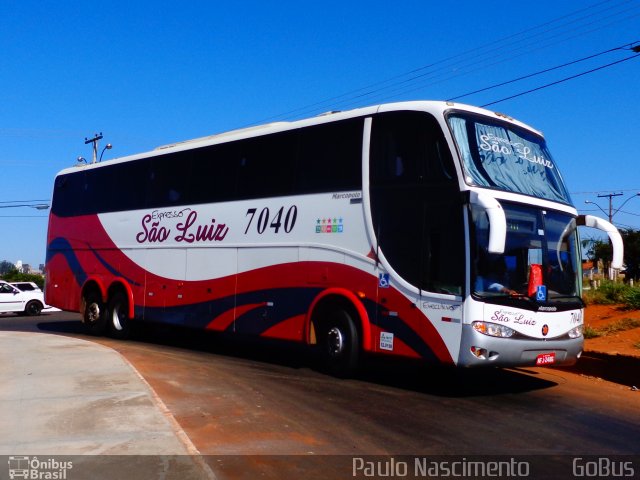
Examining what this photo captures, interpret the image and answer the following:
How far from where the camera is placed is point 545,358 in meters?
9.98

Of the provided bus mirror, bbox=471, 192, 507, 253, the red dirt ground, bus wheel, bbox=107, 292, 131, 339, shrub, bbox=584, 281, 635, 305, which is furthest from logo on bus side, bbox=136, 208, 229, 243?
shrub, bbox=584, 281, 635, 305

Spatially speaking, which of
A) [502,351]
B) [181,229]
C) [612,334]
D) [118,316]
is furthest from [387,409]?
[118,316]

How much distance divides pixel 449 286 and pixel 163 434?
4534 millimetres

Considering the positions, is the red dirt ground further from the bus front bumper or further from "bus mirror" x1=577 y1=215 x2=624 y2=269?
the bus front bumper

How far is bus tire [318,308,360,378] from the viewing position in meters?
11.2

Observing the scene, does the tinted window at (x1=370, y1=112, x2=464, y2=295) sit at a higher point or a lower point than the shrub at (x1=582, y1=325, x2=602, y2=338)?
higher

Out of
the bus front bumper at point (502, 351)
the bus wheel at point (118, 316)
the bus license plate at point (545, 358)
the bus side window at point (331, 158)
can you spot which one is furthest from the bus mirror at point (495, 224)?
the bus wheel at point (118, 316)

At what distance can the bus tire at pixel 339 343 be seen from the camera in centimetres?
1119

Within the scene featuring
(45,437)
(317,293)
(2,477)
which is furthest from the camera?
(317,293)

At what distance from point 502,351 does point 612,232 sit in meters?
2.77

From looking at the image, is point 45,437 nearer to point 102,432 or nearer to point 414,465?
point 102,432

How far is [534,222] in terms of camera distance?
10242 millimetres

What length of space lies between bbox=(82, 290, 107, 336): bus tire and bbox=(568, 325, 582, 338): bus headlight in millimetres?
11838

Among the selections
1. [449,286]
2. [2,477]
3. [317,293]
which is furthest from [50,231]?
[2,477]
